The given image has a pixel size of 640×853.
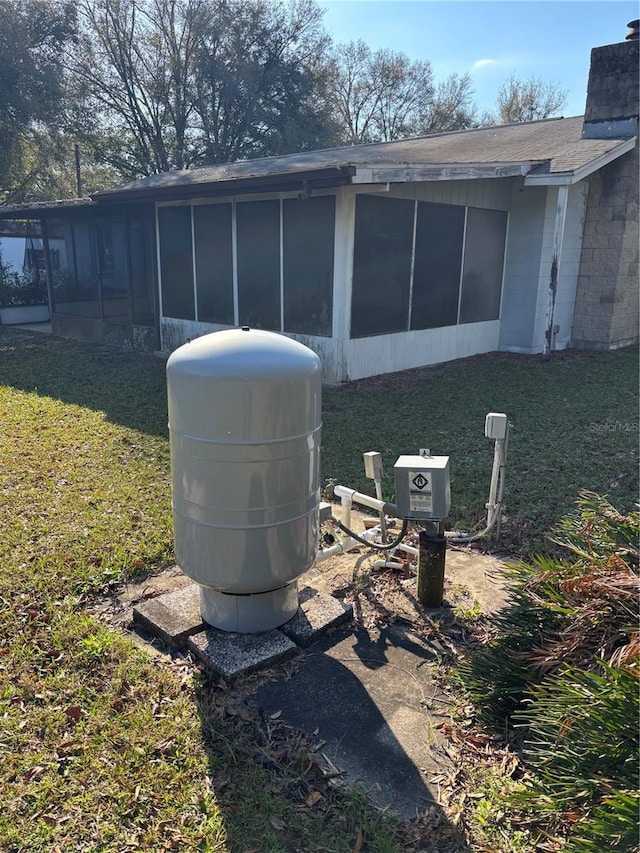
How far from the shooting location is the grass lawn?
2.28 meters

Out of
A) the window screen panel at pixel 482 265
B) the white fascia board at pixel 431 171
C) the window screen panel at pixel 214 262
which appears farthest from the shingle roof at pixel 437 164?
the window screen panel at pixel 482 265

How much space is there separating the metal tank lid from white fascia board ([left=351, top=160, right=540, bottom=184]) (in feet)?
17.1

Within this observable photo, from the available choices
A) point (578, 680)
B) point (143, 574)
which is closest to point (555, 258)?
point (143, 574)

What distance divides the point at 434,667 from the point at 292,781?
98 centimetres

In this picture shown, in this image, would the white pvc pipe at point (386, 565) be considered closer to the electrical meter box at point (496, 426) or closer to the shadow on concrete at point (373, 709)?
the shadow on concrete at point (373, 709)

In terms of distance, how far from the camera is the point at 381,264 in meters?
9.27

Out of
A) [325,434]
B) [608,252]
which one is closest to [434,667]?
[325,434]

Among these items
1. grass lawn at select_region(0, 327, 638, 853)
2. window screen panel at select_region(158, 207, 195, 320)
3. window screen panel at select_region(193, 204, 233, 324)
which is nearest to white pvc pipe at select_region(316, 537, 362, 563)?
grass lawn at select_region(0, 327, 638, 853)

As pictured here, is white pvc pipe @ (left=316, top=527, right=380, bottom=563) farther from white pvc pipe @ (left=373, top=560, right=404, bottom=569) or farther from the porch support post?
the porch support post

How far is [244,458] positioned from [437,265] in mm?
8234

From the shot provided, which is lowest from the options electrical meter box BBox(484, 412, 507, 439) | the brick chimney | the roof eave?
electrical meter box BBox(484, 412, 507, 439)

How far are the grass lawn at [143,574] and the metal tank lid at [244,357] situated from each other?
1.48 m

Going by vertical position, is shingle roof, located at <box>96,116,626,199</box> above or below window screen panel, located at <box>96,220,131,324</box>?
above

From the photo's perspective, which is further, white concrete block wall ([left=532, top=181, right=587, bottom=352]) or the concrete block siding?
the concrete block siding
